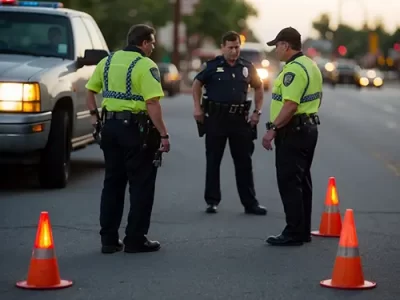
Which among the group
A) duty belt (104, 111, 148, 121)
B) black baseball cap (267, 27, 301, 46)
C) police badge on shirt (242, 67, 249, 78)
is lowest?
duty belt (104, 111, 148, 121)

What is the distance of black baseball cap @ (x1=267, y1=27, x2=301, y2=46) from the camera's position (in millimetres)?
10593

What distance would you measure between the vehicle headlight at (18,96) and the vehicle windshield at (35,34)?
132cm

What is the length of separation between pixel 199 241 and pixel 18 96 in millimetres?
3519

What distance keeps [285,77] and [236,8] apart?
108 metres

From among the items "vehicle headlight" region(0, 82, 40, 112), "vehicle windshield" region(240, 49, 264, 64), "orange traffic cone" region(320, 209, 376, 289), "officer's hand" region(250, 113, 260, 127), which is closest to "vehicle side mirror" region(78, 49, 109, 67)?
"vehicle headlight" region(0, 82, 40, 112)

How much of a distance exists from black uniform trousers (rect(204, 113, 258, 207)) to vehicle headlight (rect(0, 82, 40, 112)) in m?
1.93

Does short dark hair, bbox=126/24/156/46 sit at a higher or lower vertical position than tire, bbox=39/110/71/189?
higher

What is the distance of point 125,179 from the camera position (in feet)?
33.5

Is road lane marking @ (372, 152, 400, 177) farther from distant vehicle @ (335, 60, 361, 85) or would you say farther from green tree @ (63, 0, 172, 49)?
distant vehicle @ (335, 60, 361, 85)

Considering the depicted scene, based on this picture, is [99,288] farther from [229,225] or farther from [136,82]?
[229,225]

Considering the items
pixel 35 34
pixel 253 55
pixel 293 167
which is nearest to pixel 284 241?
pixel 293 167

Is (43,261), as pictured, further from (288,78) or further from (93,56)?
(93,56)

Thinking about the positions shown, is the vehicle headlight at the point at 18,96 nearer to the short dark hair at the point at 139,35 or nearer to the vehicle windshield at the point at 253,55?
the short dark hair at the point at 139,35

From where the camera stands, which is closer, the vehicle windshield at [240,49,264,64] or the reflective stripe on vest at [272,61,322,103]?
the reflective stripe on vest at [272,61,322,103]
